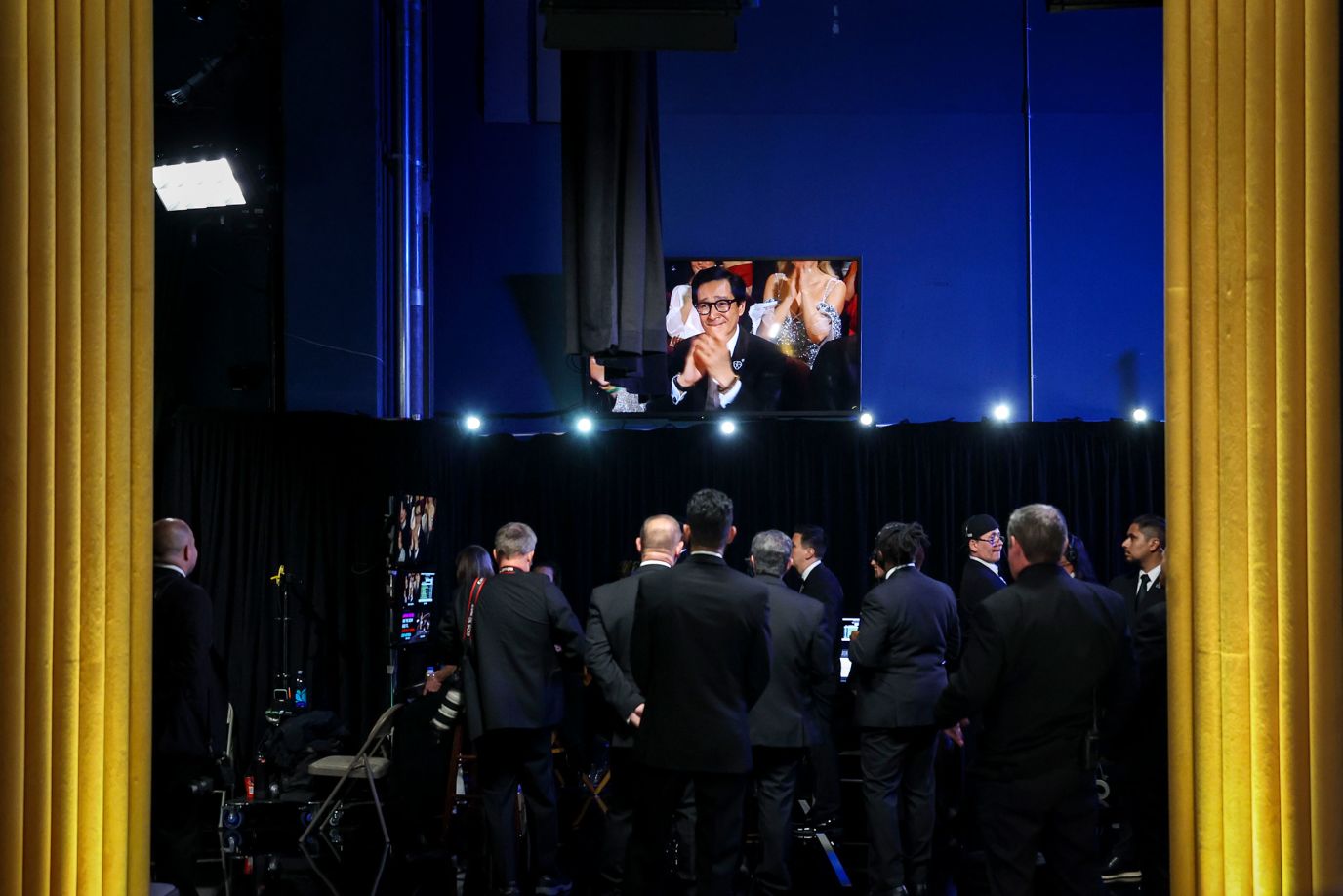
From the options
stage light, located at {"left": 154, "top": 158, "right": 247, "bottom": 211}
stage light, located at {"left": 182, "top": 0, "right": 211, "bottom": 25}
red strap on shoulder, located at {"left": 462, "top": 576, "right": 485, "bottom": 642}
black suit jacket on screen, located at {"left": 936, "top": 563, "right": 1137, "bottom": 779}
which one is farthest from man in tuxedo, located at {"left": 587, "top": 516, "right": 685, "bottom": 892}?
stage light, located at {"left": 182, "top": 0, "right": 211, "bottom": 25}

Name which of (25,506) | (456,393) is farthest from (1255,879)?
(456,393)

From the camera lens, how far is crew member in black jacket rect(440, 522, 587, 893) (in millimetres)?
5449

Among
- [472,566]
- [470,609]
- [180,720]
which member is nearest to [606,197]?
[472,566]

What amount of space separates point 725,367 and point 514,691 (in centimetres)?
425

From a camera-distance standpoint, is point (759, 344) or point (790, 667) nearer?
point (790, 667)

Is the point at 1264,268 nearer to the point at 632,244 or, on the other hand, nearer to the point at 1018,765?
the point at 1018,765

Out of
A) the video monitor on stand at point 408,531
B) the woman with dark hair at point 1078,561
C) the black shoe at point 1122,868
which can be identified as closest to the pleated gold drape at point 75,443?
the black shoe at point 1122,868

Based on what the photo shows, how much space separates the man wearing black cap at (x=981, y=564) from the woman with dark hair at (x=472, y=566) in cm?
241

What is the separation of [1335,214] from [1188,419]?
463 millimetres

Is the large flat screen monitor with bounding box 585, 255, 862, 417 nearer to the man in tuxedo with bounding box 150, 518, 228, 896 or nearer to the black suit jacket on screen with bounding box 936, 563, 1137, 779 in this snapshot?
the man in tuxedo with bounding box 150, 518, 228, 896

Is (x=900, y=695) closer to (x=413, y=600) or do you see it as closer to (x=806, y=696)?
(x=806, y=696)

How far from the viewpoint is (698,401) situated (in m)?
9.23

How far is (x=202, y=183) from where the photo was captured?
25.6 feet

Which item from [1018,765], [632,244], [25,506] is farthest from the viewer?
[632,244]
